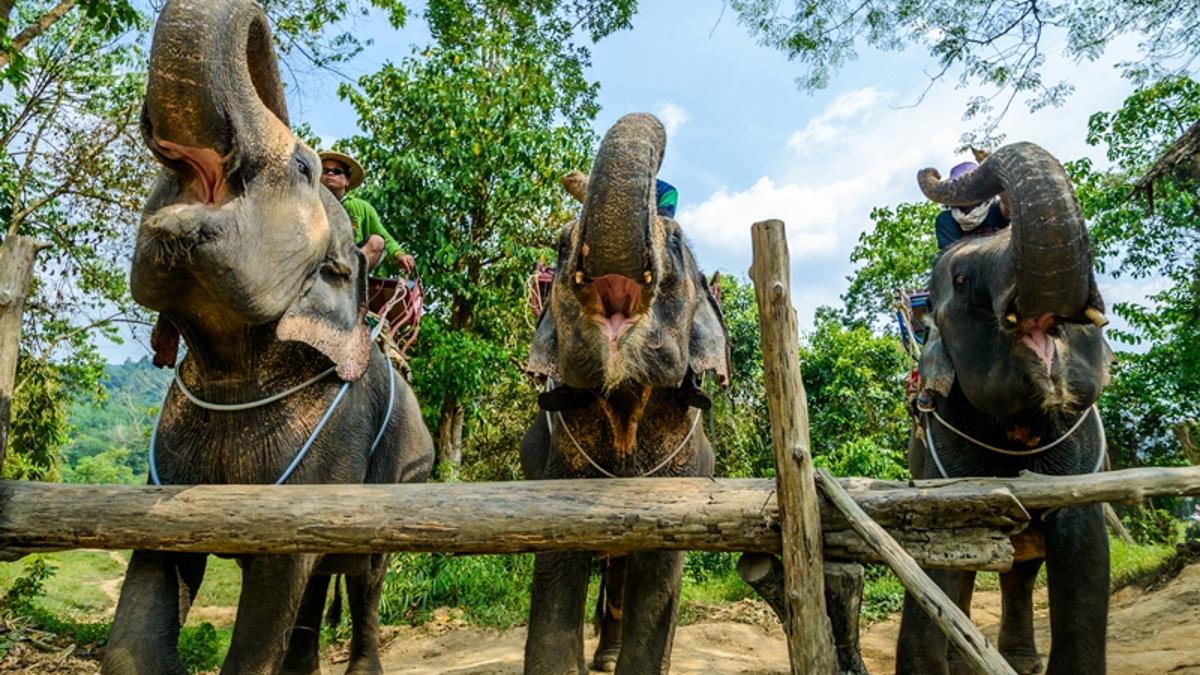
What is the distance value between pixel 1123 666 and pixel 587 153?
25.7 feet

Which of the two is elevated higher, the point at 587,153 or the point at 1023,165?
the point at 587,153

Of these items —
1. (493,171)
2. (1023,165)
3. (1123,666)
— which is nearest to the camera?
(1023,165)

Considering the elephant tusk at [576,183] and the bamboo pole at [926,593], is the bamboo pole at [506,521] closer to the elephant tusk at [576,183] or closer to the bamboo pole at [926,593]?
the bamboo pole at [926,593]

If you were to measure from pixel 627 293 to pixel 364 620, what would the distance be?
3.27 meters

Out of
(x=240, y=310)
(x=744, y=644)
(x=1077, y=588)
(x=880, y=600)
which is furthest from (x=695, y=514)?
(x=880, y=600)

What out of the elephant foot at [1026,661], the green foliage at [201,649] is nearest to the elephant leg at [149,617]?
the green foliage at [201,649]

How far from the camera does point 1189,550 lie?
26.1 feet

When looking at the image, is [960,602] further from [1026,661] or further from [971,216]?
[971,216]

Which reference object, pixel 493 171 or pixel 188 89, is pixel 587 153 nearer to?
pixel 493 171

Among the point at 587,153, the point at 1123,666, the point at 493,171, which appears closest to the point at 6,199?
the point at 493,171

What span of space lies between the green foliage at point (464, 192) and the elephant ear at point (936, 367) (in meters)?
5.63

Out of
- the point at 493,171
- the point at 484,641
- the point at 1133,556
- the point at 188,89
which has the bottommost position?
the point at 484,641

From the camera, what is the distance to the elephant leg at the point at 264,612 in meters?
3.45

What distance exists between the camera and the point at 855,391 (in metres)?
15.0
